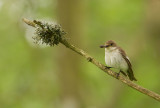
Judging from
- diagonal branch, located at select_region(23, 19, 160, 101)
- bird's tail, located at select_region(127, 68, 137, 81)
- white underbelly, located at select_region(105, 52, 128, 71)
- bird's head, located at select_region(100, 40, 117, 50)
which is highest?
bird's head, located at select_region(100, 40, 117, 50)

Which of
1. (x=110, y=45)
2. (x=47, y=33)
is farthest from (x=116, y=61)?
(x=47, y=33)

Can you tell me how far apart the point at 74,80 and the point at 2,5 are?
6837 mm

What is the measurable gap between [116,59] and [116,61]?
36 mm

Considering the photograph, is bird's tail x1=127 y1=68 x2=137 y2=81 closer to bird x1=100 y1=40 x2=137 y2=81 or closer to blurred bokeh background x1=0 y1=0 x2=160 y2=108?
bird x1=100 y1=40 x2=137 y2=81

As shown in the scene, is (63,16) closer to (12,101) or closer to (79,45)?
(79,45)

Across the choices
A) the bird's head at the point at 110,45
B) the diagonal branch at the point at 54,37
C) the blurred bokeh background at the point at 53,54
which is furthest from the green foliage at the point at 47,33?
the blurred bokeh background at the point at 53,54

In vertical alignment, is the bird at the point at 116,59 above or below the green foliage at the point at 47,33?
above

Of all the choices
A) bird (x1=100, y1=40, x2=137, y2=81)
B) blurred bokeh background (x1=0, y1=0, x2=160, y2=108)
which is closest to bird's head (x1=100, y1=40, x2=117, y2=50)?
bird (x1=100, y1=40, x2=137, y2=81)

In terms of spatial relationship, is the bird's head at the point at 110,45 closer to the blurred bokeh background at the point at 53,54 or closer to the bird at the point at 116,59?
the bird at the point at 116,59

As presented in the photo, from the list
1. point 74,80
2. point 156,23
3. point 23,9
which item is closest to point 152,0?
point 156,23

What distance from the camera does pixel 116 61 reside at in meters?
7.24

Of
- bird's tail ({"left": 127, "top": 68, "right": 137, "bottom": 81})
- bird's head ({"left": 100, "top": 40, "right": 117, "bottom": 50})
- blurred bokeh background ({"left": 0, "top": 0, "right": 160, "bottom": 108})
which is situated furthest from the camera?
blurred bokeh background ({"left": 0, "top": 0, "right": 160, "bottom": 108})

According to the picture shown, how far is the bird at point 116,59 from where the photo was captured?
23.3 ft

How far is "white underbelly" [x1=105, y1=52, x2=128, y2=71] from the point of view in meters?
7.12
